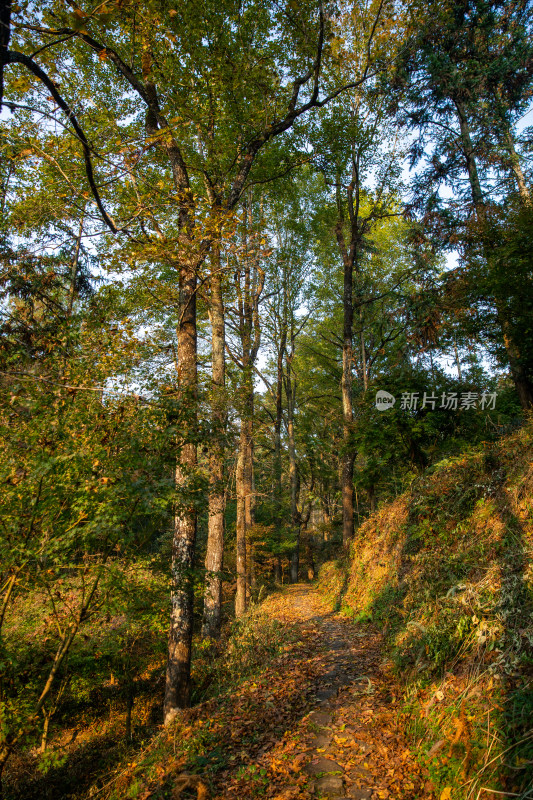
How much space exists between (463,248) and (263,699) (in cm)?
1029

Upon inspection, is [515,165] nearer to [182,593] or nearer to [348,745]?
[182,593]

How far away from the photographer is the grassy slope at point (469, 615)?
9.04ft

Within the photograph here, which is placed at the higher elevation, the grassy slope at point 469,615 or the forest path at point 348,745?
the grassy slope at point 469,615

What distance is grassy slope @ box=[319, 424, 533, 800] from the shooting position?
2.76 m

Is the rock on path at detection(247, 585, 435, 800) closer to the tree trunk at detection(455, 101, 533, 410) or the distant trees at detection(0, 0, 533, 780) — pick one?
the distant trees at detection(0, 0, 533, 780)

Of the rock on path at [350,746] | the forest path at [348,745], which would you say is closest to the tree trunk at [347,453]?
the forest path at [348,745]

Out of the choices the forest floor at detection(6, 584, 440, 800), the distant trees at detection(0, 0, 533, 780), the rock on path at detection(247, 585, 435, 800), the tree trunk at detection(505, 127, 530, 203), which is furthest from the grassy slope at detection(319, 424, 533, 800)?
the tree trunk at detection(505, 127, 530, 203)

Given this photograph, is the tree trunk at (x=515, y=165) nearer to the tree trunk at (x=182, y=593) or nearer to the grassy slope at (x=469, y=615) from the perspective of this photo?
the grassy slope at (x=469, y=615)

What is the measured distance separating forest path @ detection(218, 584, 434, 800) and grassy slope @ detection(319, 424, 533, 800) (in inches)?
9.3

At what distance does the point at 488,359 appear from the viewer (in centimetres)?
1047

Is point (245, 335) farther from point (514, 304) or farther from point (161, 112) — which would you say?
point (514, 304)

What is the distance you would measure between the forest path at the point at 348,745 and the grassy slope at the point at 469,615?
0.78 feet

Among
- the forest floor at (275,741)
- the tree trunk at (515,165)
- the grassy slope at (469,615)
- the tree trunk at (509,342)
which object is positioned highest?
the tree trunk at (515,165)

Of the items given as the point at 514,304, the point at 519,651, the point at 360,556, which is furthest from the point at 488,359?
the point at 519,651
